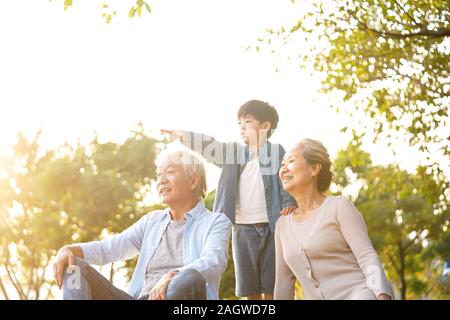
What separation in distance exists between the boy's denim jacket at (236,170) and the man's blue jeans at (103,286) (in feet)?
7.74

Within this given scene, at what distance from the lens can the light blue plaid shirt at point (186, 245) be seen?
15.6ft

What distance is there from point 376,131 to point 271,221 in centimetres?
799

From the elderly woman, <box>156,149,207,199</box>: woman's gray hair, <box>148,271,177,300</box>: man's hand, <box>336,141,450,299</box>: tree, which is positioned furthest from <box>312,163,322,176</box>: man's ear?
<box>336,141,450,299</box>: tree

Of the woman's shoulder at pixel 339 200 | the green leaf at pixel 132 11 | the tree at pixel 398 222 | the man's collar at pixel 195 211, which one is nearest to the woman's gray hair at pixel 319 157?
the woman's shoulder at pixel 339 200

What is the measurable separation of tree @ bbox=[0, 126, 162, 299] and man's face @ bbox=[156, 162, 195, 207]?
22814 millimetres

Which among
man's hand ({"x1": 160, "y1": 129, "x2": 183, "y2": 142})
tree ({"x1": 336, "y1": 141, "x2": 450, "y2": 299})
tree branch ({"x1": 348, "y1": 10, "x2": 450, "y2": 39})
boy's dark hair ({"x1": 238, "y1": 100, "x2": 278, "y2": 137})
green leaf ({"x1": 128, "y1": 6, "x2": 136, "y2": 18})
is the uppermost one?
tree branch ({"x1": 348, "y1": 10, "x2": 450, "y2": 39})

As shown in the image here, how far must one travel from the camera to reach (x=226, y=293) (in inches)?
1212

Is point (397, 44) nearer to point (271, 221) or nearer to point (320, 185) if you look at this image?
point (271, 221)

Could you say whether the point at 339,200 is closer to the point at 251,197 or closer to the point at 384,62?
the point at 251,197

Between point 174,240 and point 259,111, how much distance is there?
234 cm

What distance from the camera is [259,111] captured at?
726 cm

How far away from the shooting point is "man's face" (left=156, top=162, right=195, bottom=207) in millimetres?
5293

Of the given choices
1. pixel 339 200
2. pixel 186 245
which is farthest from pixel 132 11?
pixel 339 200

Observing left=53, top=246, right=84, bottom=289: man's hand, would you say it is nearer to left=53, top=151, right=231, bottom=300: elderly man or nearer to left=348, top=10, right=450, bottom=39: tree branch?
left=53, top=151, right=231, bottom=300: elderly man
